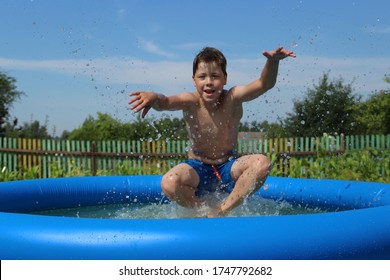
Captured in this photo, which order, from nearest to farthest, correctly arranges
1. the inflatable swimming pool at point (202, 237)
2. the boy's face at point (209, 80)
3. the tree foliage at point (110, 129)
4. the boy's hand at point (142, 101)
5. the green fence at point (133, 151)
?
the inflatable swimming pool at point (202, 237), the boy's hand at point (142, 101), the boy's face at point (209, 80), the green fence at point (133, 151), the tree foliage at point (110, 129)

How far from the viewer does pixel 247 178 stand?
3.12m

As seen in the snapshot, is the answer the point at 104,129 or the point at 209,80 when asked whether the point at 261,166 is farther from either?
the point at 104,129

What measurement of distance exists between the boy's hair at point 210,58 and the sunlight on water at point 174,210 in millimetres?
925

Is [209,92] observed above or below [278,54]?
below

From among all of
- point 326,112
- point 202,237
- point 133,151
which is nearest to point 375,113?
point 326,112

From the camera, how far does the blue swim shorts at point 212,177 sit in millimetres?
3449

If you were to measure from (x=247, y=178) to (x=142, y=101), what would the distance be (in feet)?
2.80

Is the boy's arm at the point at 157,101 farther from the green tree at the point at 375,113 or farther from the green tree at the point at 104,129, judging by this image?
the green tree at the point at 375,113

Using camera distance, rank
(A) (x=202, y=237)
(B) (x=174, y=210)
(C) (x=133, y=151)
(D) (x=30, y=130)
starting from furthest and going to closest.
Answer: (D) (x=30, y=130)
(C) (x=133, y=151)
(B) (x=174, y=210)
(A) (x=202, y=237)

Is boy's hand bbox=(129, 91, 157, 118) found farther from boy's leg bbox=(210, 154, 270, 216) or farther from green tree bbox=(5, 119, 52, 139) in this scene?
green tree bbox=(5, 119, 52, 139)

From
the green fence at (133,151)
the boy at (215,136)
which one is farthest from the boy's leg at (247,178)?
the green fence at (133,151)

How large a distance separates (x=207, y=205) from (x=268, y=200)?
102 centimetres

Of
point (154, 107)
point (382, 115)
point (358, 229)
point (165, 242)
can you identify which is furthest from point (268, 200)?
point (382, 115)
